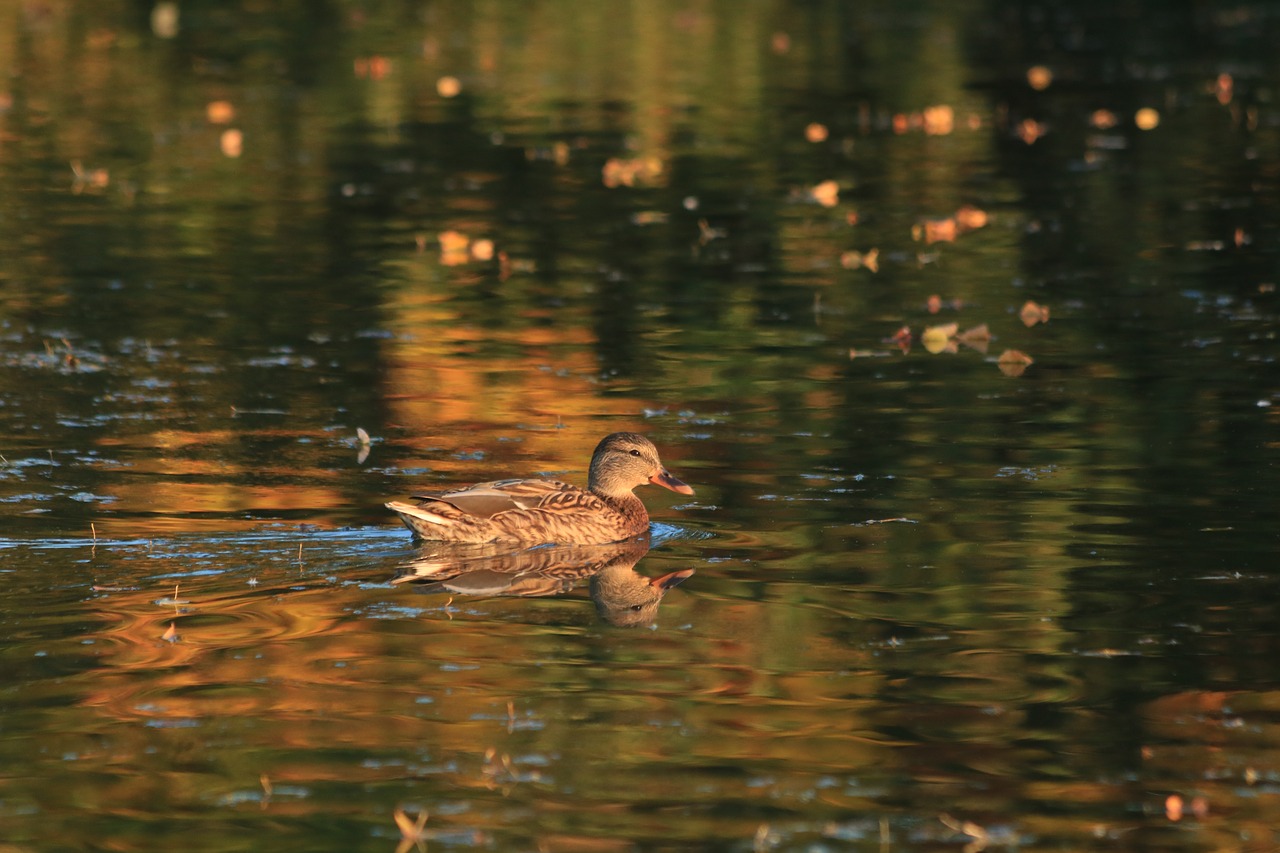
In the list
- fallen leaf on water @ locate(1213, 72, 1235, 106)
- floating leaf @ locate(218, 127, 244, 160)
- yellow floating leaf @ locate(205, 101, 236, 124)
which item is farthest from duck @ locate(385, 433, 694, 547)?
fallen leaf on water @ locate(1213, 72, 1235, 106)

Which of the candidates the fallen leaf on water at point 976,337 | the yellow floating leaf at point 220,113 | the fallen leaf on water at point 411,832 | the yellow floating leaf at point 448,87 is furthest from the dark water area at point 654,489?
the yellow floating leaf at point 448,87

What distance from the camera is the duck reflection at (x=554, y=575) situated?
1028 cm

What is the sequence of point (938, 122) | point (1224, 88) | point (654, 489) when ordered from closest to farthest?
point (654, 489) < point (938, 122) < point (1224, 88)

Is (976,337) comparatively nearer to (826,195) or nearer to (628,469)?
(628,469)

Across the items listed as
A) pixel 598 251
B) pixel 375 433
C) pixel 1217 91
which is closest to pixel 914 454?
pixel 375 433

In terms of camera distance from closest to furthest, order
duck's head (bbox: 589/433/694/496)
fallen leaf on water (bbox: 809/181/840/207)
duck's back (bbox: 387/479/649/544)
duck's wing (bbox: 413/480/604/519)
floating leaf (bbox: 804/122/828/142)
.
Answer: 1. duck's back (bbox: 387/479/649/544)
2. duck's wing (bbox: 413/480/604/519)
3. duck's head (bbox: 589/433/694/496)
4. fallen leaf on water (bbox: 809/181/840/207)
5. floating leaf (bbox: 804/122/828/142)

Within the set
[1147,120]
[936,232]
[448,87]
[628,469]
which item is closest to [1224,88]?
[1147,120]

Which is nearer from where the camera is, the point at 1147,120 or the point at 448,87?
the point at 1147,120

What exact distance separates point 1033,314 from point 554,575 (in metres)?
7.55

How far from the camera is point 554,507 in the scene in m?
11.5

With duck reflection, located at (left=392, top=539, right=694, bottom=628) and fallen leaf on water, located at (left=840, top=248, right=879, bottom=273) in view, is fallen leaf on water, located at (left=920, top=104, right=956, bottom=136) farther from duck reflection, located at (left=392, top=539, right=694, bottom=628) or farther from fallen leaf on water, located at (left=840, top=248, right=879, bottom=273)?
duck reflection, located at (left=392, top=539, right=694, bottom=628)

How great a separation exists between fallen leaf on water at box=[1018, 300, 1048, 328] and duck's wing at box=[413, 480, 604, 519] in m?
6.59

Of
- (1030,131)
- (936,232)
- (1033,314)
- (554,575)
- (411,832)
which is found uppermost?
(1030,131)

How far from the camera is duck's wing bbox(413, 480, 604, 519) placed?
36.7 ft
